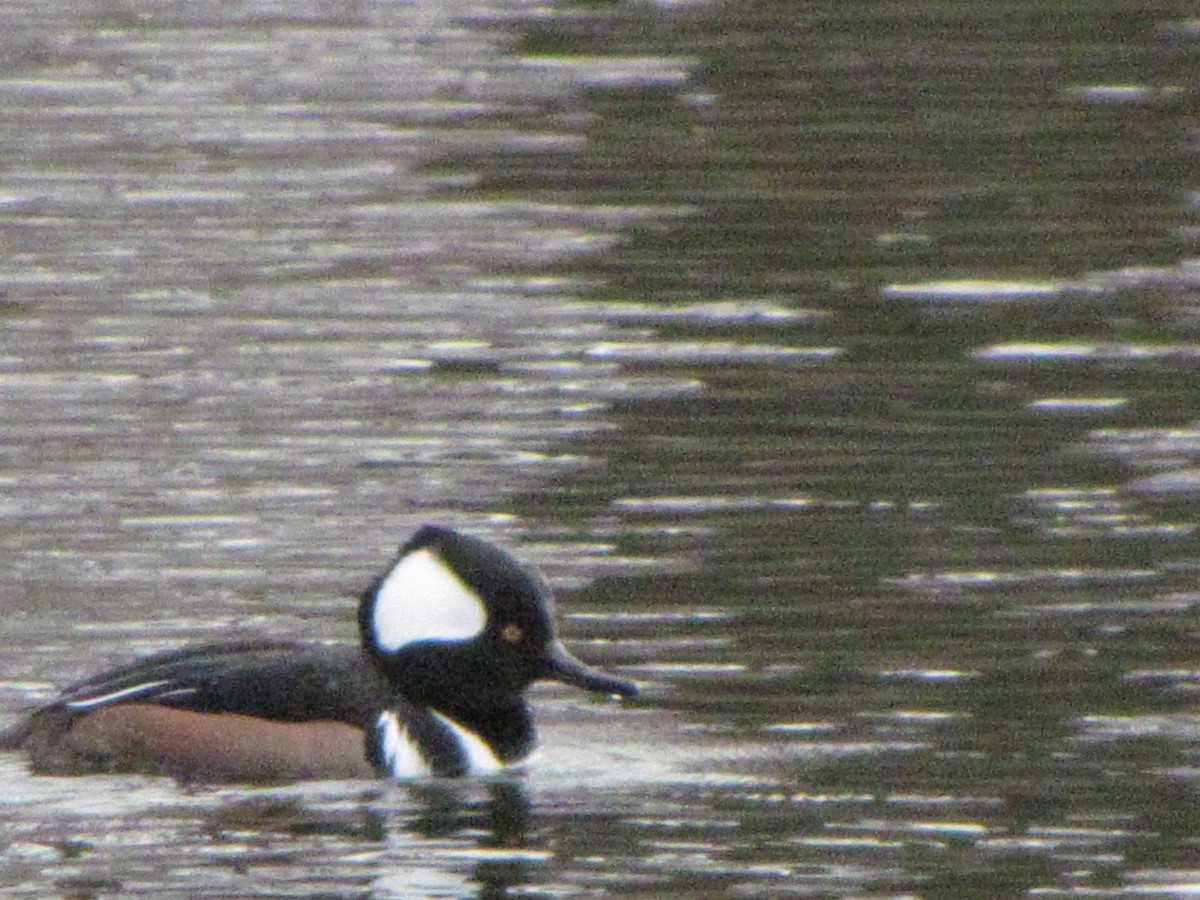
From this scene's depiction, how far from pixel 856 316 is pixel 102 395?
370cm

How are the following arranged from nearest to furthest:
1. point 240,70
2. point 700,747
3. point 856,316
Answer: point 700,747
point 856,316
point 240,70

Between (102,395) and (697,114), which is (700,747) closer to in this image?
(102,395)

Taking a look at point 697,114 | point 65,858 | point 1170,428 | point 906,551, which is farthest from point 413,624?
point 697,114

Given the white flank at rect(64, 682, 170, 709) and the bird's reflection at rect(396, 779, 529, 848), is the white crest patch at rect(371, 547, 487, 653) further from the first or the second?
the white flank at rect(64, 682, 170, 709)

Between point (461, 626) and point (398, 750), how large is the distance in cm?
44

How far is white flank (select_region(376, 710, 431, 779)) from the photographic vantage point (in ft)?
34.4

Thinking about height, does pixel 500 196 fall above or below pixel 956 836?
above

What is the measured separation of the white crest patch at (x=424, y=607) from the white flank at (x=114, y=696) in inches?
29.0

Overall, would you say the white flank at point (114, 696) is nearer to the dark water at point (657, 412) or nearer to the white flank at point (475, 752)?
the dark water at point (657, 412)

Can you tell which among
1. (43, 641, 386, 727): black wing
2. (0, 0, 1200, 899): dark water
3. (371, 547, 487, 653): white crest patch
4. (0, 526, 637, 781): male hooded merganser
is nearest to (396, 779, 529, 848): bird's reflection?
(0, 0, 1200, 899): dark water

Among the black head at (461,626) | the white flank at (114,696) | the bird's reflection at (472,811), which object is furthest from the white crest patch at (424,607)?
the white flank at (114,696)

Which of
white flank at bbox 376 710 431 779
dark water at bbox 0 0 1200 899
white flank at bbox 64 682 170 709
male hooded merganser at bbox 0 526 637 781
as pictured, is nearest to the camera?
dark water at bbox 0 0 1200 899

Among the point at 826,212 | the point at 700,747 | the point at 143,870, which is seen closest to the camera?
the point at 143,870

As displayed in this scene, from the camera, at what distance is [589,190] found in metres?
19.8
